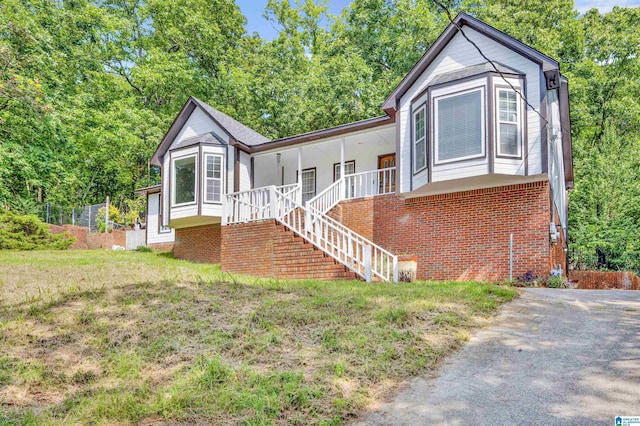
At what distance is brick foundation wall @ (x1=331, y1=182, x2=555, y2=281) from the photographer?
10883 millimetres

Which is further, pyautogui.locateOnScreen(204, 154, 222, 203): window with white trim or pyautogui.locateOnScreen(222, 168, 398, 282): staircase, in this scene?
pyautogui.locateOnScreen(204, 154, 222, 203): window with white trim

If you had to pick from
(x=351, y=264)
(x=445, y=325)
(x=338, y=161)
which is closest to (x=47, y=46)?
(x=338, y=161)

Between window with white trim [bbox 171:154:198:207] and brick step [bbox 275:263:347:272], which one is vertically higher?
window with white trim [bbox 171:154:198:207]

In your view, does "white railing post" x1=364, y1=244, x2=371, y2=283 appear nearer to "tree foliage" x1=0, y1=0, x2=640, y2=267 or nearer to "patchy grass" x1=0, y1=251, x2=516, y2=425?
"patchy grass" x1=0, y1=251, x2=516, y2=425

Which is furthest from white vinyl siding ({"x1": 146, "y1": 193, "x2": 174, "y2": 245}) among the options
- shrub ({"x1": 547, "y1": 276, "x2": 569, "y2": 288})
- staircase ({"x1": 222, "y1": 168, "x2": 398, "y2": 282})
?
shrub ({"x1": 547, "y1": 276, "x2": 569, "y2": 288})

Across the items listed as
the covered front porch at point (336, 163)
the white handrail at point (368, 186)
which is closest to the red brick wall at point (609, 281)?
the white handrail at point (368, 186)

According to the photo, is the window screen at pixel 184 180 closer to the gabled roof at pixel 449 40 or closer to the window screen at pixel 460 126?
the gabled roof at pixel 449 40

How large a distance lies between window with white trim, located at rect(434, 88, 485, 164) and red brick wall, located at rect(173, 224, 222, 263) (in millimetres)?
8761

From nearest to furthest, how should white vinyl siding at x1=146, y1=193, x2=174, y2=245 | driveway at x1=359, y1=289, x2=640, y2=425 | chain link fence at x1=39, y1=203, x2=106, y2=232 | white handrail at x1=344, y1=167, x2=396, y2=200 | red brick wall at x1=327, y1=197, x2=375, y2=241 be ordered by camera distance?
driveway at x1=359, y1=289, x2=640, y2=425
red brick wall at x1=327, y1=197, x2=375, y2=241
white handrail at x1=344, y1=167, x2=396, y2=200
white vinyl siding at x1=146, y1=193, x2=174, y2=245
chain link fence at x1=39, y1=203, x2=106, y2=232

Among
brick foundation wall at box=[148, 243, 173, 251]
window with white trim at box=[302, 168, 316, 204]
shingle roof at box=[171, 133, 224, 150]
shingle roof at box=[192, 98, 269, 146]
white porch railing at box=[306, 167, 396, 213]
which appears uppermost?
shingle roof at box=[192, 98, 269, 146]

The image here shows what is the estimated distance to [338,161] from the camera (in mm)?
17516

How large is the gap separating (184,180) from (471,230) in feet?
33.3

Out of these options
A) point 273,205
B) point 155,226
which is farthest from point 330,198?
point 155,226

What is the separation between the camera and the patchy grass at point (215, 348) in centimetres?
414
